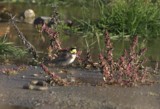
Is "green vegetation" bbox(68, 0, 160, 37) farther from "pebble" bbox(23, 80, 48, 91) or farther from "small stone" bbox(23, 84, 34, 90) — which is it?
"small stone" bbox(23, 84, 34, 90)

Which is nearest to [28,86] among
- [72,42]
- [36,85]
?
[36,85]

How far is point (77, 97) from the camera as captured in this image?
729cm

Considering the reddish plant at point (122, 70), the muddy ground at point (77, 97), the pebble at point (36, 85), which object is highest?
the reddish plant at point (122, 70)

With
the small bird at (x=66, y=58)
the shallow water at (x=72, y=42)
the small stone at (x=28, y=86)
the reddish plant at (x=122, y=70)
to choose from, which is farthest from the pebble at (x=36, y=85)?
the shallow water at (x=72, y=42)

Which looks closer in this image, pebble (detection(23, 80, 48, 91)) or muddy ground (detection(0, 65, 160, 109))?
muddy ground (detection(0, 65, 160, 109))

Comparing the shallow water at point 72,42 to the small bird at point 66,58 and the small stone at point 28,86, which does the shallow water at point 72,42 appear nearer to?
the small bird at point 66,58

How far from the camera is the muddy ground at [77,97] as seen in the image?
6.89 m

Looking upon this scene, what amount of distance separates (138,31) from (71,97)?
242 inches

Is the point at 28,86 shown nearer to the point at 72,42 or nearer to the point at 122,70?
the point at 122,70

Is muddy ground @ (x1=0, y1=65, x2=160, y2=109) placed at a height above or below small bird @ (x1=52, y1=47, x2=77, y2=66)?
below

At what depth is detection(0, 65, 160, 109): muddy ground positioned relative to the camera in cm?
689

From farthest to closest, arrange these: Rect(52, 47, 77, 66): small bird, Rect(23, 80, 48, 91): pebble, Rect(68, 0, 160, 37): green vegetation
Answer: Rect(68, 0, 160, 37): green vegetation
Rect(52, 47, 77, 66): small bird
Rect(23, 80, 48, 91): pebble

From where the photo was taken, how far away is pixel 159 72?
360 inches

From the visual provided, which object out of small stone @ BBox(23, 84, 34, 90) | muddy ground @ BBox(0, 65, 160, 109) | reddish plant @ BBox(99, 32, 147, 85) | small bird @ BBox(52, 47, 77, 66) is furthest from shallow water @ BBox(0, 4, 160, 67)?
small stone @ BBox(23, 84, 34, 90)
